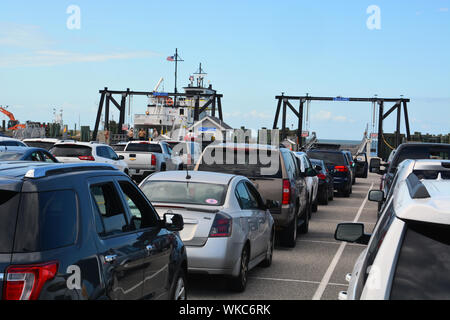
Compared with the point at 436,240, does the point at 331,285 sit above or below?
below

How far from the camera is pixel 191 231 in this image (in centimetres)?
919

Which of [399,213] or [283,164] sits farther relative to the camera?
[283,164]

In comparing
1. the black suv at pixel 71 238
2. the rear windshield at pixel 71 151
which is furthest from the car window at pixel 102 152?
the black suv at pixel 71 238

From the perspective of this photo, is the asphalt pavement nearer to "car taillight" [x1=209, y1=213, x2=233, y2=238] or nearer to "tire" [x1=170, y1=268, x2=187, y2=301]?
"car taillight" [x1=209, y1=213, x2=233, y2=238]

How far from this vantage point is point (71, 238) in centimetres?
464

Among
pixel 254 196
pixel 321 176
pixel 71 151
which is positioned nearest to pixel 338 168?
pixel 321 176

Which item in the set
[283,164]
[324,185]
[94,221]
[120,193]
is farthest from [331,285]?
[324,185]

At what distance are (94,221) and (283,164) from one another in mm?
9061

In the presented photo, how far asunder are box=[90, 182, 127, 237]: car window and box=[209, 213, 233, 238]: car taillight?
3.47 m

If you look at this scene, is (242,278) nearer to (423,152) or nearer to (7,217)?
(7,217)

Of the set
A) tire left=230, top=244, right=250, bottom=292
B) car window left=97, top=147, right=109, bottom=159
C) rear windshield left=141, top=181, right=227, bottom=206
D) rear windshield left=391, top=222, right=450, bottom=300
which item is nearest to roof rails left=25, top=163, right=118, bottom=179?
rear windshield left=391, top=222, right=450, bottom=300

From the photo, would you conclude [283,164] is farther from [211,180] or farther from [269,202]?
[211,180]

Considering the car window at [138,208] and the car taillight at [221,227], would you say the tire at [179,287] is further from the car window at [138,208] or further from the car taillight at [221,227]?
the car taillight at [221,227]
